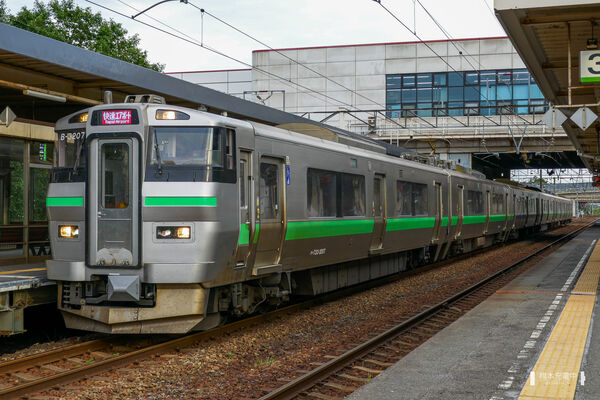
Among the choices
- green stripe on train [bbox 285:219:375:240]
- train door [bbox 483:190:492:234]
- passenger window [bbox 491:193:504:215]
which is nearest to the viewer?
green stripe on train [bbox 285:219:375:240]

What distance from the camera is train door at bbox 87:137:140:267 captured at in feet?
28.1

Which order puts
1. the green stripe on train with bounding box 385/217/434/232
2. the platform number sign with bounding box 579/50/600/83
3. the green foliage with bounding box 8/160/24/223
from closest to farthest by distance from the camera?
1. the platform number sign with bounding box 579/50/600/83
2. the green foliage with bounding box 8/160/24/223
3. the green stripe on train with bounding box 385/217/434/232

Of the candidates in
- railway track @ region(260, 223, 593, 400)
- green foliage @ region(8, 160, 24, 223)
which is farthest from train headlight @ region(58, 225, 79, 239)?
green foliage @ region(8, 160, 24, 223)

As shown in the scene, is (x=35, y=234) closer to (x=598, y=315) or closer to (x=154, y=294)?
(x=154, y=294)

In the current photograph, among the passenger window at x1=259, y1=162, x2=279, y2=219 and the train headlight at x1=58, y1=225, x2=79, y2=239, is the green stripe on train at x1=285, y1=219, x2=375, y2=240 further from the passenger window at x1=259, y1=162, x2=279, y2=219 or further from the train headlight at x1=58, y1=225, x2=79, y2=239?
the train headlight at x1=58, y1=225, x2=79, y2=239

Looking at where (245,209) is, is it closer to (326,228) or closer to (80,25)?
(326,228)

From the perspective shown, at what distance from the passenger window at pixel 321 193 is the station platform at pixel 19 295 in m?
4.30

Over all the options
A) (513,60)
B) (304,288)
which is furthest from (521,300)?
(513,60)

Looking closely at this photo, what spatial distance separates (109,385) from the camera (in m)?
6.98

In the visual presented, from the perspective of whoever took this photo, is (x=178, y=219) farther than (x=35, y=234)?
No

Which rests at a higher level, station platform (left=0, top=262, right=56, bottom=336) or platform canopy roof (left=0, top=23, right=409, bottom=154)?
platform canopy roof (left=0, top=23, right=409, bottom=154)

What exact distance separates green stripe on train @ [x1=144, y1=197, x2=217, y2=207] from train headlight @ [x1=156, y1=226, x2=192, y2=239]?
29 centimetres

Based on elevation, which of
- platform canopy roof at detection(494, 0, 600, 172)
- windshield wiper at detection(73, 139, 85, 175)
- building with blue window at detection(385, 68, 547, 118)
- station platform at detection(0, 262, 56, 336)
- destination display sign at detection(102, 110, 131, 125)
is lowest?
station platform at detection(0, 262, 56, 336)

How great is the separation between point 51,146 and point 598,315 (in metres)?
9.96
